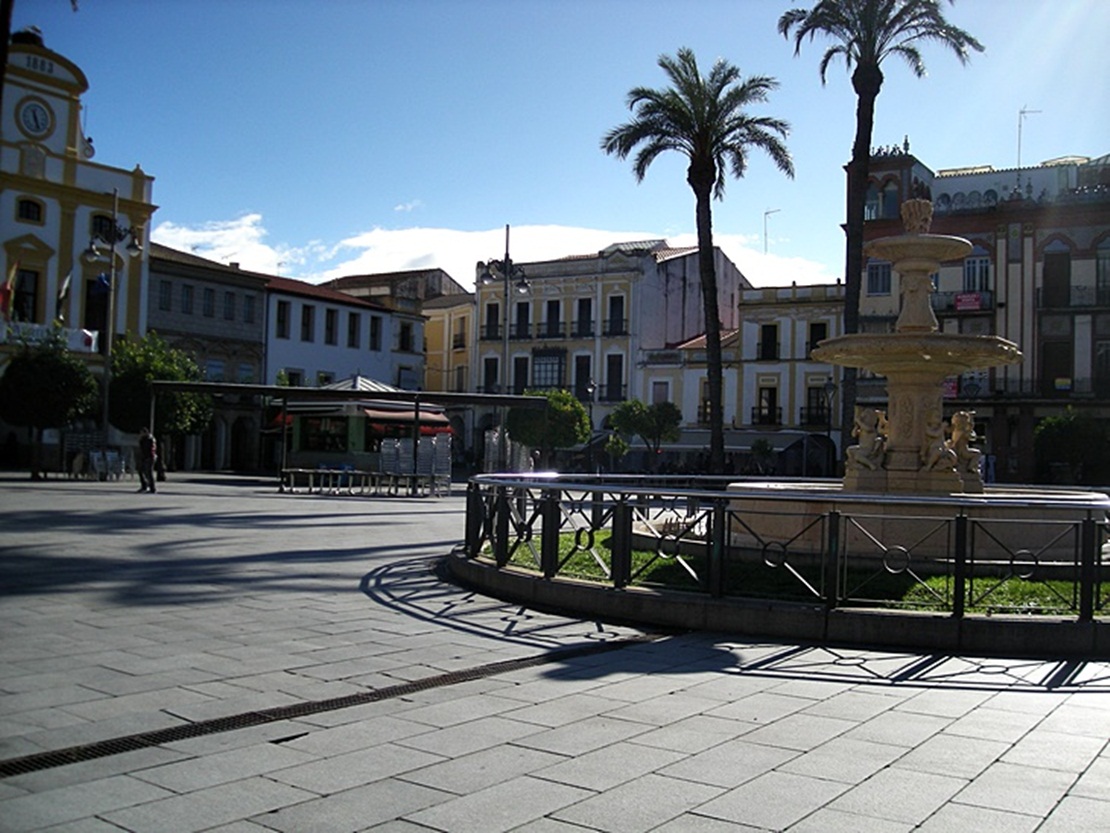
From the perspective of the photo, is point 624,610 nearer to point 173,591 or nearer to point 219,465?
point 173,591

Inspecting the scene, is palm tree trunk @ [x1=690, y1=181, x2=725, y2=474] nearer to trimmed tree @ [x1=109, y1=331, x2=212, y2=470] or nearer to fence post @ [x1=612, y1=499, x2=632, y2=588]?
trimmed tree @ [x1=109, y1=331, x2=212, y2=470]

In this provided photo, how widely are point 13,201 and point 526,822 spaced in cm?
4423

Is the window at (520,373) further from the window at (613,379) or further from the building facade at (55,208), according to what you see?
the building facade at (55,208)

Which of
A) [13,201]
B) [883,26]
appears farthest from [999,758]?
[13,201]

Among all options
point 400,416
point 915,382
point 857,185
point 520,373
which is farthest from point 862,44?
point 520,373

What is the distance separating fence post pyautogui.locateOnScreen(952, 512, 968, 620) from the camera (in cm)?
856

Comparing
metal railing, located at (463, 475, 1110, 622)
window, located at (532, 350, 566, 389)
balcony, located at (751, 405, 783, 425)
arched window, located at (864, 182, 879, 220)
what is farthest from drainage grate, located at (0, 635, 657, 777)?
window, located at (532, 350, 566, 389)

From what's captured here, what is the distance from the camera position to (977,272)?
49.5m

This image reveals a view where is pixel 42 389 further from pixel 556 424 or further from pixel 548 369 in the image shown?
pixel 548 369

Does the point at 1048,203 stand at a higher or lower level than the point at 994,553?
higher

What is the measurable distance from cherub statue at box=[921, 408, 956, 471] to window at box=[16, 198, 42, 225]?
38898mm

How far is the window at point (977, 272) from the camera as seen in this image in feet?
161

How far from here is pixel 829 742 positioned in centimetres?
573

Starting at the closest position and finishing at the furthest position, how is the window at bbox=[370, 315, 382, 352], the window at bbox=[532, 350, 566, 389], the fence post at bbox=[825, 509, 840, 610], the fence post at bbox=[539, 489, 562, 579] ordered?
1. the fence post at bbox=[825, 509, 840, 610]
2. the fence post at bbox=[539, 489, 562, 579]
3. the window at bbox=[370, 315, 382, 352]
4. the window at bbox=[532, 350, 566, 389]
